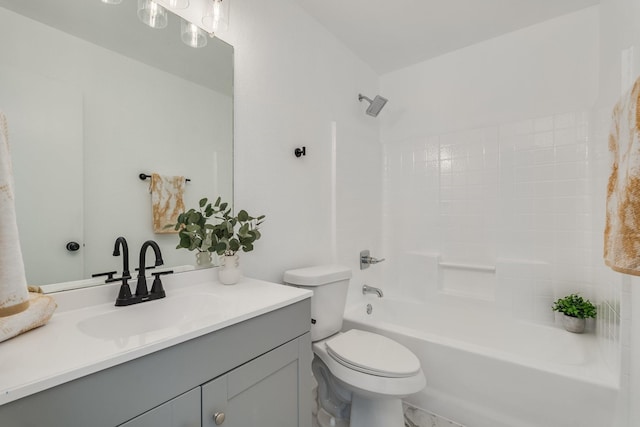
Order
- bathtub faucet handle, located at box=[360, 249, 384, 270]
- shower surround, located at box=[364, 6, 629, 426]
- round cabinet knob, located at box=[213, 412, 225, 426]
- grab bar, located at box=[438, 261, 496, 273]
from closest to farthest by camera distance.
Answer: round cabinet knob, located at box=[213, 412, 225, 426] < shower surround, located at box=[364, 6, 629, 426] < grab bar, located at box=[438, 261, 496, 273] < bathtub faucet handle, located at box=[360, 249, 384, 270]

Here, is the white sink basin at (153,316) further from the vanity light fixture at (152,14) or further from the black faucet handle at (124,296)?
the vanity light fixture at (152,14)

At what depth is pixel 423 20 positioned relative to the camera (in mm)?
1969

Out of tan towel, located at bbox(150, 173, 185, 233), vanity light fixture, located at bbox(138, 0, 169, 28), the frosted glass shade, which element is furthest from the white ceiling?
tan towel, located at bbox(150, 173, 185, 233)

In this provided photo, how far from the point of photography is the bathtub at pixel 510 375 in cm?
132

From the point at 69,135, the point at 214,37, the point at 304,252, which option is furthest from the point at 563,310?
the point at 69,135

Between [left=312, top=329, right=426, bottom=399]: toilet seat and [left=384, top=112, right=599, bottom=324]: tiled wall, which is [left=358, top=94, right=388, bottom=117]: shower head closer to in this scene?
[left=384, top=112, right=599, bottom=324]: tiled wall

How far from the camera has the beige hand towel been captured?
442 millimetres

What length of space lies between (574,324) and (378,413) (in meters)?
1.32

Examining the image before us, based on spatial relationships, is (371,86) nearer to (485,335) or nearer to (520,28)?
(520,28)

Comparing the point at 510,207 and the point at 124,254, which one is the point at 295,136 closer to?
the point at 124,254

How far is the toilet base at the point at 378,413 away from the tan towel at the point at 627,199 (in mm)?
1080

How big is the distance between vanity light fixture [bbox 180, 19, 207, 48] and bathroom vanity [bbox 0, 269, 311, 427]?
1027mm

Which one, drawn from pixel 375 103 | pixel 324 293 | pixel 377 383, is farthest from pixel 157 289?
pixel 375 103

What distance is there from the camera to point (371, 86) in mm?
2609
